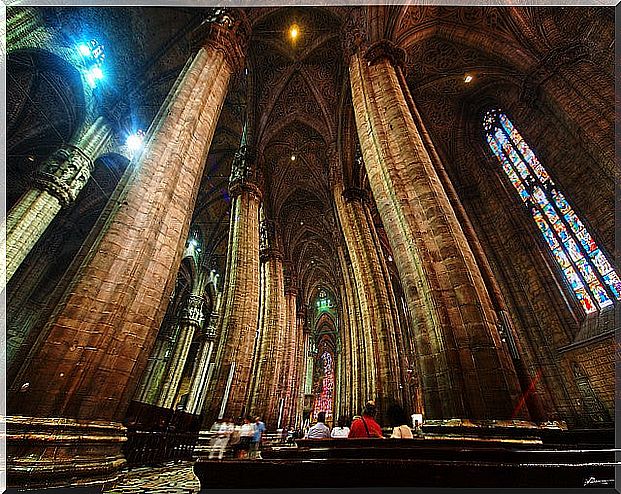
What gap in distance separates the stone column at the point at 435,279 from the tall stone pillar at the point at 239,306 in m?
5.20

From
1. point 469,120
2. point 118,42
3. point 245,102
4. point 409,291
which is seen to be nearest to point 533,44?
point 469,120

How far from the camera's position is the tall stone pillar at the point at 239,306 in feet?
26.3

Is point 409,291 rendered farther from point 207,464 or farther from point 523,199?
point 523,199

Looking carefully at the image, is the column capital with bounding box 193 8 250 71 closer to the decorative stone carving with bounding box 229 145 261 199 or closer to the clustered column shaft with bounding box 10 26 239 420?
the clustered column shaft with bounding box 10 26 239 420

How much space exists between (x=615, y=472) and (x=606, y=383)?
7.98m

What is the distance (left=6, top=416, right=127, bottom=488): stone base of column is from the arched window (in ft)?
35.3

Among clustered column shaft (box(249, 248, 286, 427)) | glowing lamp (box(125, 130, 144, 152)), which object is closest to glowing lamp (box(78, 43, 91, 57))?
glowing lamp (box(125, 130, 144, 152))

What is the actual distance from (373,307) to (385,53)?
708cm

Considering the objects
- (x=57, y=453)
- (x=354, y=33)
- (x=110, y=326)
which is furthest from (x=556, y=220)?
(x=57, y=453)

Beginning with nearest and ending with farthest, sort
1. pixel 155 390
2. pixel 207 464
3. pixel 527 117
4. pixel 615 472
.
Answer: pixel 207 464, pixel 615 472, pixel 527 117, pixel 155 390

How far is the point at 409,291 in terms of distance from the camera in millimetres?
4801

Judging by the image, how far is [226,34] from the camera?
289 inches

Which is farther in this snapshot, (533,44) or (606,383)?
(533,44)

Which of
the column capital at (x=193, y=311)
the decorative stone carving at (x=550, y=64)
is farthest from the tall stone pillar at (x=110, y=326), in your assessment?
the column capital at (x=193, y=311)
